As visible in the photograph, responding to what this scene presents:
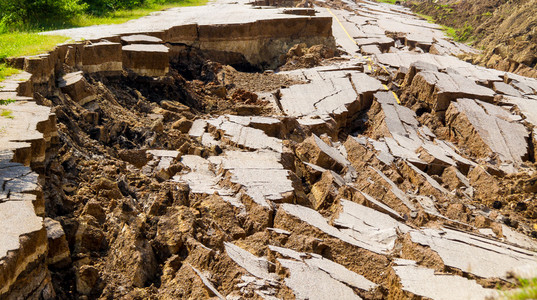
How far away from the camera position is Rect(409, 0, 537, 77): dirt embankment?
1550cm

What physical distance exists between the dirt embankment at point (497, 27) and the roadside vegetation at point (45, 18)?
36.0ft

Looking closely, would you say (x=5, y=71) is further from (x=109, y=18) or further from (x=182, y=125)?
(x=109, y=18)

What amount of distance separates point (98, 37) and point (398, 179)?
587 centimetres

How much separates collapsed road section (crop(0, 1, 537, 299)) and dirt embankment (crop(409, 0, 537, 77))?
369 cm

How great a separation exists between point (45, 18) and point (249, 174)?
24.7ft

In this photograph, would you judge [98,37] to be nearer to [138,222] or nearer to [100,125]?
[100,125]

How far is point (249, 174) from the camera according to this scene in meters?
6.12

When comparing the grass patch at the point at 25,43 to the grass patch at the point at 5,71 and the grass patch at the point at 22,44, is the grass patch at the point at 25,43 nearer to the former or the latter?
the grass patch at the point at 22,44

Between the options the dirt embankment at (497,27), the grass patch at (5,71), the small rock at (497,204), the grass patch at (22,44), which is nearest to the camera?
the grass patch at (5,71)

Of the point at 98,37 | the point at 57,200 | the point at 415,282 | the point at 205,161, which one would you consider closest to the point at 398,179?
the point at 205,161

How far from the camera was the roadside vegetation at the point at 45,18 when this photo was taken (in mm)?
7387

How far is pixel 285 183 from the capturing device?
6.00 m

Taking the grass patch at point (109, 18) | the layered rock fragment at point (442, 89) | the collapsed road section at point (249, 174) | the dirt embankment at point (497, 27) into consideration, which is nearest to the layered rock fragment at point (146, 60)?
the collapsed road section at point (249, 174)

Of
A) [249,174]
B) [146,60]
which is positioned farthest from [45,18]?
[249,174]
